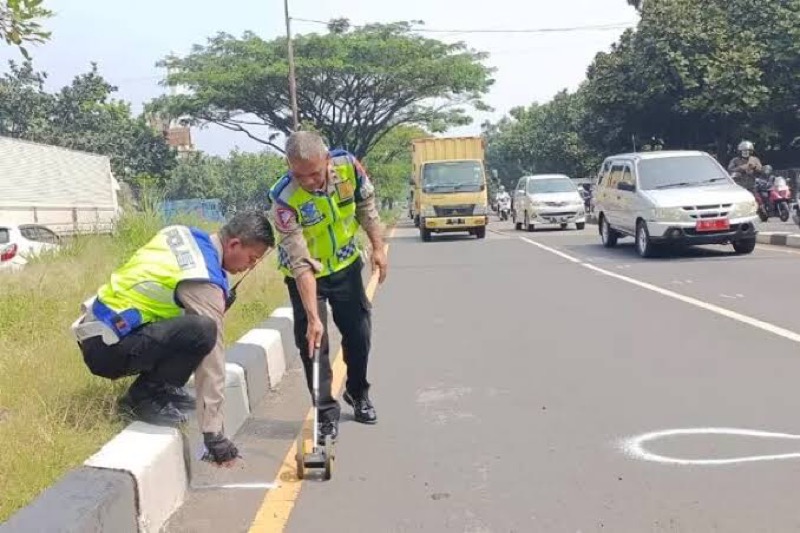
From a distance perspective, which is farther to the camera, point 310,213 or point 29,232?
point 29,232

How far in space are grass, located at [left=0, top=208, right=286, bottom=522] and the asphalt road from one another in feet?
2.05

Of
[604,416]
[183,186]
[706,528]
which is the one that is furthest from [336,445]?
[183,186]

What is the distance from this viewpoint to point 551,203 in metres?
24.7

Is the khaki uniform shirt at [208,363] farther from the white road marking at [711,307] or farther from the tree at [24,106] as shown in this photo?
the tree at [24,106]

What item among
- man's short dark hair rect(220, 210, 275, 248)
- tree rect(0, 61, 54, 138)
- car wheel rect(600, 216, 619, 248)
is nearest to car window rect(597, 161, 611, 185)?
car wheel rect(600, 216, 619, 248)

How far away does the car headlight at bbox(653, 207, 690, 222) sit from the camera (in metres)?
12.9

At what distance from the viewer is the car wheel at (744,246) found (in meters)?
13.4

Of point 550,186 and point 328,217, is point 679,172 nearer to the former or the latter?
point 328,217

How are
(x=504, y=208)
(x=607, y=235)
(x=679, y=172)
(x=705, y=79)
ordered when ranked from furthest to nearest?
(x=504, y=208), (x=705, y=79), (x=607, y=235), (x=679, y=172)

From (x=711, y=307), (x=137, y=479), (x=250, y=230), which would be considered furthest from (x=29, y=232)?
(x=137, y=479)

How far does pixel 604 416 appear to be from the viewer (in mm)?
4922

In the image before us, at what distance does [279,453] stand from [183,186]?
6607 cm

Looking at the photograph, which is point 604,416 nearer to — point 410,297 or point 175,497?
point 175,497

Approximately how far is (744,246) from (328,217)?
10.7 m
